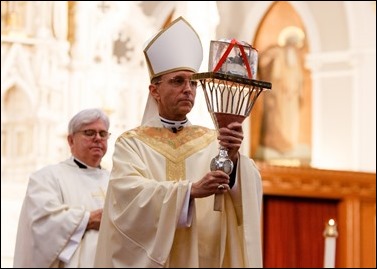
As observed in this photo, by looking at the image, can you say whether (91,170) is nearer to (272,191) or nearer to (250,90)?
(250,90)

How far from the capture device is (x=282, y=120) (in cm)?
1311

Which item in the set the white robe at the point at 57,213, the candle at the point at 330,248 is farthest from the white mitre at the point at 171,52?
the candle at the point at 330,248

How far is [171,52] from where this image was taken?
487 centimetres

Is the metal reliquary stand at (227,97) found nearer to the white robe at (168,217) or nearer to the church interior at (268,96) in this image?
the white robe at (168,217)

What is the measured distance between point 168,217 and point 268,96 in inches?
348

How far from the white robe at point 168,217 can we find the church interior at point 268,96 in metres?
5.37

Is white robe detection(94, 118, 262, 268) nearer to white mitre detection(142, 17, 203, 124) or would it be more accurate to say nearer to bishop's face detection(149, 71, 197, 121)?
bishop's face detection(149, 71, 197, 121)

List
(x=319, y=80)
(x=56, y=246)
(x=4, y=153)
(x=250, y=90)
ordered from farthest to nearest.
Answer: (x=319, y=80) → (x=4, y=153) → (x=56, y=246) → (x=250, y=90)

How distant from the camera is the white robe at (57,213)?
609cm

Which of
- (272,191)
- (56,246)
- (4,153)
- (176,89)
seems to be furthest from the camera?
(272,191)

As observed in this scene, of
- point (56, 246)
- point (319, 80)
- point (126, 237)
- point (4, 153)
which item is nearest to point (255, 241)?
point (126, 237)

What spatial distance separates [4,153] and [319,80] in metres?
4.27

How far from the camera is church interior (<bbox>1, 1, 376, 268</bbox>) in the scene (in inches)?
404

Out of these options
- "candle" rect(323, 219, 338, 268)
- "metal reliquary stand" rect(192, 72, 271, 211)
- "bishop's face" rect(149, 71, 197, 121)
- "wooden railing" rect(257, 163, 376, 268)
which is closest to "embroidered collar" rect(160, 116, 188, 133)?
"bishop's face" rect(149, 71, 197, 121)
